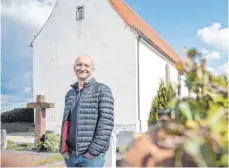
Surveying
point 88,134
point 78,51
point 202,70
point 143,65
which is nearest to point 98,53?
point 78,51

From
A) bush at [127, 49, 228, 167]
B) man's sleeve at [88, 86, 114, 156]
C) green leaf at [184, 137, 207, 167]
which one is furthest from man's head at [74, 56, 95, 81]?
green leaf at [184, 137, 207, 167]

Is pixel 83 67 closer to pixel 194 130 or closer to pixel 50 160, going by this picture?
pixel 194 130

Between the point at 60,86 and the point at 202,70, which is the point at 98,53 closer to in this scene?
the point at 60,86

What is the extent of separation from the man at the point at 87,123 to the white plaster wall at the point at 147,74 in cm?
986

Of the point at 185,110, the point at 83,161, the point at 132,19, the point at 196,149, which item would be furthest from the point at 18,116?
the point at 196,149

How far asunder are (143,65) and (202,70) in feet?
42.5

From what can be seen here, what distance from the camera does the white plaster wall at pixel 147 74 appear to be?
13.5m

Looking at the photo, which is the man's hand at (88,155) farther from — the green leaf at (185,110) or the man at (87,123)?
the green leaf at (185,110)

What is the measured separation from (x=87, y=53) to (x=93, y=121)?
37.5ft

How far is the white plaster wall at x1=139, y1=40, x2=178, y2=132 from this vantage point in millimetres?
13492

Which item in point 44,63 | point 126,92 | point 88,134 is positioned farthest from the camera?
point 44,63

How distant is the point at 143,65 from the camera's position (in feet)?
45.2

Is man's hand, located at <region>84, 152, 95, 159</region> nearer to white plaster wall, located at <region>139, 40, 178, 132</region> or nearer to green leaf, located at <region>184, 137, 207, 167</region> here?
green leaf, located at <region>184, 137, 207, 167</region>

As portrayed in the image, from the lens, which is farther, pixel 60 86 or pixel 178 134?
pixel 60 86
